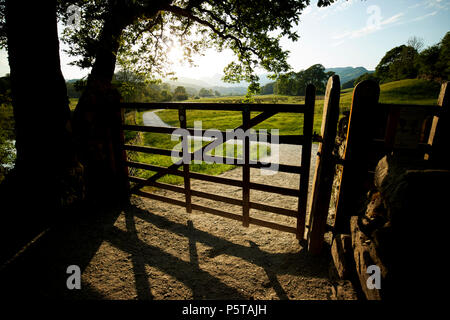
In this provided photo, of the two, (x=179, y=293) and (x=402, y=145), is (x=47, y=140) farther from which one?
(x=402, y=145)

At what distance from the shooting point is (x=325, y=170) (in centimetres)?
334

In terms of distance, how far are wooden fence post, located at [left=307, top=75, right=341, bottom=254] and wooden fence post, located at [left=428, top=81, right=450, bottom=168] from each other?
1.14 metres

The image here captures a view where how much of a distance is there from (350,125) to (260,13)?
231 inches

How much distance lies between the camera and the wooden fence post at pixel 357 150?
9.34 feet

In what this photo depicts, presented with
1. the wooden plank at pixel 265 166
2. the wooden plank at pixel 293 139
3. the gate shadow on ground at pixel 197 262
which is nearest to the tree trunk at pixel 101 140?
the gate shadow on ground at pixel 197 262

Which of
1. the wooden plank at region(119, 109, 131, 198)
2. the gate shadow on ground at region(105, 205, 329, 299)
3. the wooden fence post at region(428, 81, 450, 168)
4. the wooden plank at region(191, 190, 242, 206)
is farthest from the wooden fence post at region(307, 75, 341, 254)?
the wooden plank at region(119, 109, 131, 198)

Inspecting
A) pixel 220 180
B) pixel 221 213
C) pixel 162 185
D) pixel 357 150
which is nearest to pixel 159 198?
pixel 162 185

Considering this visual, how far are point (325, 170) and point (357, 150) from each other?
55cm

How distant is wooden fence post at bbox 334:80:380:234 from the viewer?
2848mm

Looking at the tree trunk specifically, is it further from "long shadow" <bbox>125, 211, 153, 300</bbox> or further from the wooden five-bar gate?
"long shadow" <bbox>125, 211, 153, 300</bbox>

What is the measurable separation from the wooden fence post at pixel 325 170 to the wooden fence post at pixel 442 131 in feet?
3.75

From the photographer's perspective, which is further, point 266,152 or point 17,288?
point 266,152

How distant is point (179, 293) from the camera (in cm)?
Result: 298
